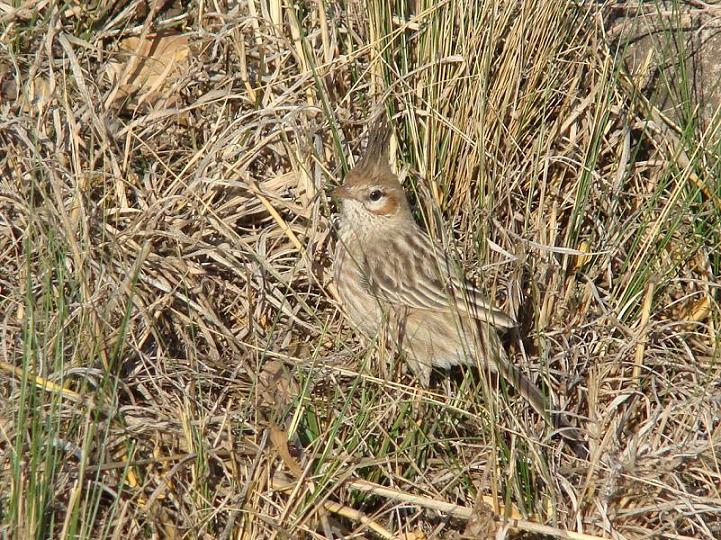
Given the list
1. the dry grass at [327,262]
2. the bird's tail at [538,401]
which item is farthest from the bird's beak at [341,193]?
the bird's tail at [538,401]

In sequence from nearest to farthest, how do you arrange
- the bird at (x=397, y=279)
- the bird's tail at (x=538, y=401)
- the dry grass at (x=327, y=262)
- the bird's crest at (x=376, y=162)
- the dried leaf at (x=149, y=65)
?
the dry grass at (x=327, y=262) → the bird's tail at (x=538, y=401) → the bird at (x=397, y=279) → the bird's crest at (x=376, y=162) → the dried leaf at (x=149, y=65)

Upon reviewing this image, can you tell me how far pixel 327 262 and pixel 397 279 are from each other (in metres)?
0.38

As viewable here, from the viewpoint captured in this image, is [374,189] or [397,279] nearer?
[374,189]

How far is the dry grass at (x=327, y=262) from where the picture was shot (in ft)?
13.1

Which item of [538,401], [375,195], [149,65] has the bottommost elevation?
[538,401]

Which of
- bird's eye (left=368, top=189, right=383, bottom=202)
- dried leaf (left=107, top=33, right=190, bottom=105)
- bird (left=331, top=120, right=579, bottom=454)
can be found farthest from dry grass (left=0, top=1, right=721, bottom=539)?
bird's eye (left=368, top=189, right=383, bottom=202)

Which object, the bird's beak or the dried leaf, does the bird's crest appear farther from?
the dried leaf

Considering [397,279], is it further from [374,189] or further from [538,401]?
[538,401]

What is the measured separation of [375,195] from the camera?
491cm

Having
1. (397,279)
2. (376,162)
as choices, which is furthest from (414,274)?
(376,162)

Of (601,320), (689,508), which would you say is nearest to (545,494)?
(689,508)

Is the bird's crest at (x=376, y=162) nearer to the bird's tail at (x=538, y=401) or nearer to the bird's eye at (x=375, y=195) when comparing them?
the bird's eye at (x=375, y=195)

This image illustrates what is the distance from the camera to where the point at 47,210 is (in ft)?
14.8

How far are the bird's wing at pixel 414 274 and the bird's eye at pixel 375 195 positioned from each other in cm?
26
